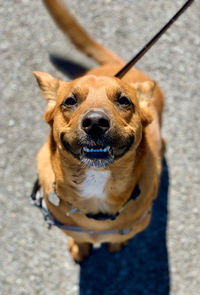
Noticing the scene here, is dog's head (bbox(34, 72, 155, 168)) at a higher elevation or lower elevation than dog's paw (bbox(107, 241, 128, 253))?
higher

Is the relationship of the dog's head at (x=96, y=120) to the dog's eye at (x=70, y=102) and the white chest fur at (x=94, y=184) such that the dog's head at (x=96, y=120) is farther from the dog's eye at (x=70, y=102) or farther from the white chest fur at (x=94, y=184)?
the white chest fur at (x=94, y=184)

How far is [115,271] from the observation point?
3.82 metres

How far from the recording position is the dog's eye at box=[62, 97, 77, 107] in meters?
2.46

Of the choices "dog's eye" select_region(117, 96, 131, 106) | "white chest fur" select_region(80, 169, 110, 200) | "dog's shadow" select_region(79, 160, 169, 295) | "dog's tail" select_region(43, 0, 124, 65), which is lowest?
"dog's shadow" select_region(79, 160, 169, 295)

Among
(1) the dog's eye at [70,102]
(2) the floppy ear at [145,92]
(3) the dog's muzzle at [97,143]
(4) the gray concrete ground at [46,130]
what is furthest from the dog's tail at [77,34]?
(3) the dog's muzzle at [97,143]

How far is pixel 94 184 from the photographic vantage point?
8.71 ft

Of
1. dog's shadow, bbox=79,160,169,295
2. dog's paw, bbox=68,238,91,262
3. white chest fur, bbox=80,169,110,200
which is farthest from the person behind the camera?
dog's shadow, bbox=79,160,169,295

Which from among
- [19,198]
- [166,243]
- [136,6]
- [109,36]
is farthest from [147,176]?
[136,6]

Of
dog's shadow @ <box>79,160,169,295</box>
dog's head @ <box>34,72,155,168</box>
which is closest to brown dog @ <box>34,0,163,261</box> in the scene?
dog's head @ <box>34,72,155,168</box>

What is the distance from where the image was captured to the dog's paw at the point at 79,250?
12.0 ft

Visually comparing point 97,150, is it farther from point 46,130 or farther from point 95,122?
point 46,130

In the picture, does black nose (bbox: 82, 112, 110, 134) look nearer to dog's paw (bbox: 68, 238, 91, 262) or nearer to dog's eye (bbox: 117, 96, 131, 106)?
dog's eye (bbox: 117, 96, 131, 106)

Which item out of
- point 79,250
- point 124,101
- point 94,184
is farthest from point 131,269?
point 124,101

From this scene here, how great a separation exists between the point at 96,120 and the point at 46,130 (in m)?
2.10
